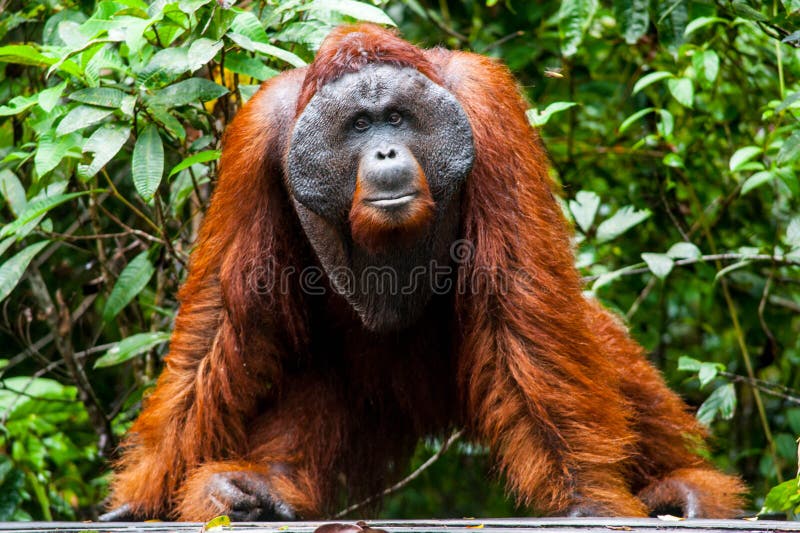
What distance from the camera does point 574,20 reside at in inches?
176

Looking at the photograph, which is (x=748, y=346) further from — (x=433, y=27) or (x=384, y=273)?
(x=384, y=273)

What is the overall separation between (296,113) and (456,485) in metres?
4.05

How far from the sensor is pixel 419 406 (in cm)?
377

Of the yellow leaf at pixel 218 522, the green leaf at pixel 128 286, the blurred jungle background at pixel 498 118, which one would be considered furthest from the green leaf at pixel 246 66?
the yellow leaf at pixel 218 522

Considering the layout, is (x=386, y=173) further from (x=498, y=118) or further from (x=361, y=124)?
(x=498, y=118)

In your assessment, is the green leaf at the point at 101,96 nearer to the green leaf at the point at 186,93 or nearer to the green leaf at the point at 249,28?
the green leaf at the point at 186,93

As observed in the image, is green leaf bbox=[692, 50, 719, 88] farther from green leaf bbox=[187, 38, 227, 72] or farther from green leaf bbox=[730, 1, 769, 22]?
green leaf bbox=[187, 38, 227, 72]

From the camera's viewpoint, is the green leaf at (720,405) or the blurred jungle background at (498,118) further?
the green leaf at (720,405)

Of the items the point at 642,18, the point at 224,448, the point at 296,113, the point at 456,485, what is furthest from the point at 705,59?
the point at 456,485

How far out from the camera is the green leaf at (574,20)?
4449 millimetres

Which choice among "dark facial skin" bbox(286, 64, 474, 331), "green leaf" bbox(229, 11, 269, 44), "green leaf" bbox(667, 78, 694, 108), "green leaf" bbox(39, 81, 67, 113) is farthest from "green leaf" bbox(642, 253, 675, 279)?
"green leaf" bbox(39, 81, 67, 113)

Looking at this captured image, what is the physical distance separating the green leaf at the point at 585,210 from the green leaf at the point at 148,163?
183 cm

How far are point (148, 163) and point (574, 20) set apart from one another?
1.99 meters

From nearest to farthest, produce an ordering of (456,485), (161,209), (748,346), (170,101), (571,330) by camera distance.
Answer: (571,330)
(170,101)
(161,209)
(748,346)
(456,485)
